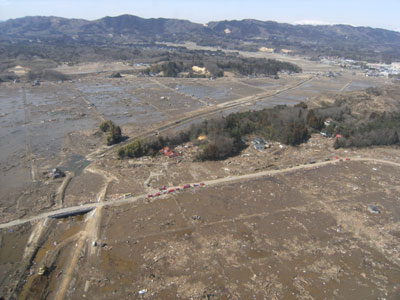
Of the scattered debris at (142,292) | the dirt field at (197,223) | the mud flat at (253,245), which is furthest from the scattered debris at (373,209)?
the scattered debris at (142,292)

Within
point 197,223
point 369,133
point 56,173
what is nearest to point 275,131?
point 369,133

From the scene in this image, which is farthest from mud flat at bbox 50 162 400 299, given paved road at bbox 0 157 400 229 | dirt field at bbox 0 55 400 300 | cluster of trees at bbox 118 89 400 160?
cluster of trees at bbox 118 89 400 160

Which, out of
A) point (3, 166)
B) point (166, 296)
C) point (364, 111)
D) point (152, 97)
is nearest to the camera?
point (166, 296)

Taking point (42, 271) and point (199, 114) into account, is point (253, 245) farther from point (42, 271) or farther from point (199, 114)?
point (199, 114)

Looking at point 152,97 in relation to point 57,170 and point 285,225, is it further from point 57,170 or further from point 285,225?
point 285,225

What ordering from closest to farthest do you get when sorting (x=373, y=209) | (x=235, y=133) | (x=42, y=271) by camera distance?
1. (x=42, y=271)
2. (x=373, y=209)
3. (x=235, y=133)

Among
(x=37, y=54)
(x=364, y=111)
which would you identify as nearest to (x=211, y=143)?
(x=364, y=111)

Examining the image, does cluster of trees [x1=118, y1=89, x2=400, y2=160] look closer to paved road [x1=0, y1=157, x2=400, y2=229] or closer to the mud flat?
paved road [x1=0, y1=157, x2=400, y2=229]

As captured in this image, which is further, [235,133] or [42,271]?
[235,133]

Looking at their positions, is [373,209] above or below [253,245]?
above
